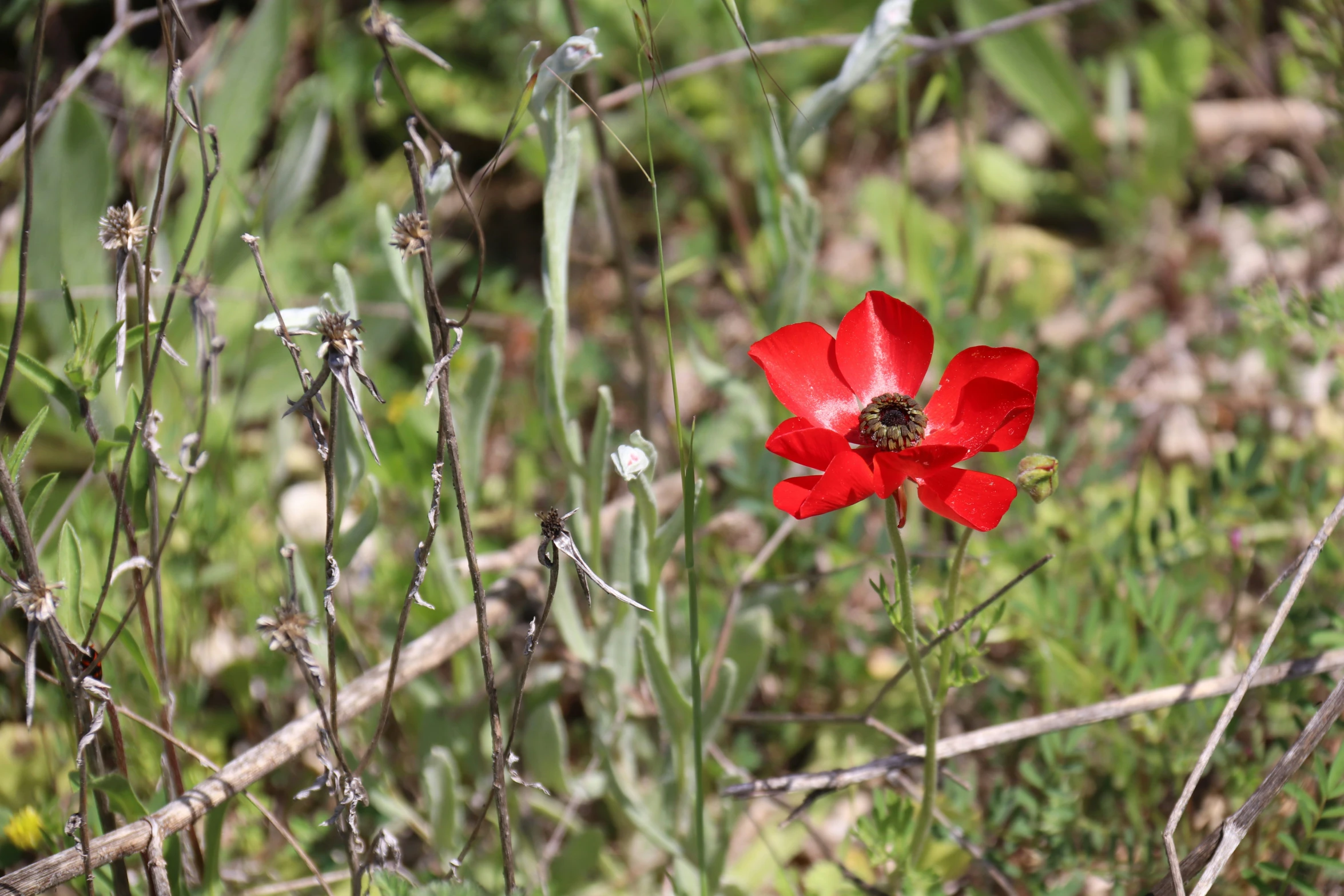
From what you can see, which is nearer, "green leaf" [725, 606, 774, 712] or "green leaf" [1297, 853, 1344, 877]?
"green leaf" [1297, 853, 1344, 877]

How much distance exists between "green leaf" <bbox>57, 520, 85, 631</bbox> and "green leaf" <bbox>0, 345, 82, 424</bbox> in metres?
0.13

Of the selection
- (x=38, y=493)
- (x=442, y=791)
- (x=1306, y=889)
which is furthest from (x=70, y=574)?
(x=1306, y=889)

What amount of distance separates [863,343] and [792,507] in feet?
0.97

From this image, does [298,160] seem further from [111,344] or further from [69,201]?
[111,344]

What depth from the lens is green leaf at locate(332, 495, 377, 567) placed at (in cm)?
139

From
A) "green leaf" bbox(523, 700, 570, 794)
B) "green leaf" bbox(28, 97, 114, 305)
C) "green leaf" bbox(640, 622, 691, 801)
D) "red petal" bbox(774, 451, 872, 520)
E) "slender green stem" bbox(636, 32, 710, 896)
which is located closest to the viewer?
"red petal" bbox(774, 451, 872, 520)

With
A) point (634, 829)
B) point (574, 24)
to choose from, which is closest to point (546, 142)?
point (574, 24)

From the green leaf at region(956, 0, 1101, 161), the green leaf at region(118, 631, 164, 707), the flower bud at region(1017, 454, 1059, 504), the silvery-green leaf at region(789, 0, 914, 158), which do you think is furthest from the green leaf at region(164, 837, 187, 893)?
the green leaf at region(956, 0, 1101, 161)

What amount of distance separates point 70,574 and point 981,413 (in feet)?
3.48

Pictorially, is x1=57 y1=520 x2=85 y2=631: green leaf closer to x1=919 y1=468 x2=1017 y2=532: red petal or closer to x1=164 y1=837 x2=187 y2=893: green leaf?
x1=164 y1=837 x2=187 y2=893: green leaf

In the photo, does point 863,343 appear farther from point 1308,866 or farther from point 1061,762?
point 1308,866

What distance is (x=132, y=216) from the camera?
1073mm

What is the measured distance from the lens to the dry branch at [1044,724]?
1295 millimetres

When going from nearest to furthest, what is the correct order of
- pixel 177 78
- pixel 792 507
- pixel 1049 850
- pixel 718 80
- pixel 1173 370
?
pixel 792 507 → pixel 177 78 → pixel 1049 850 → pixel 1173 370 → pixel 718 80
